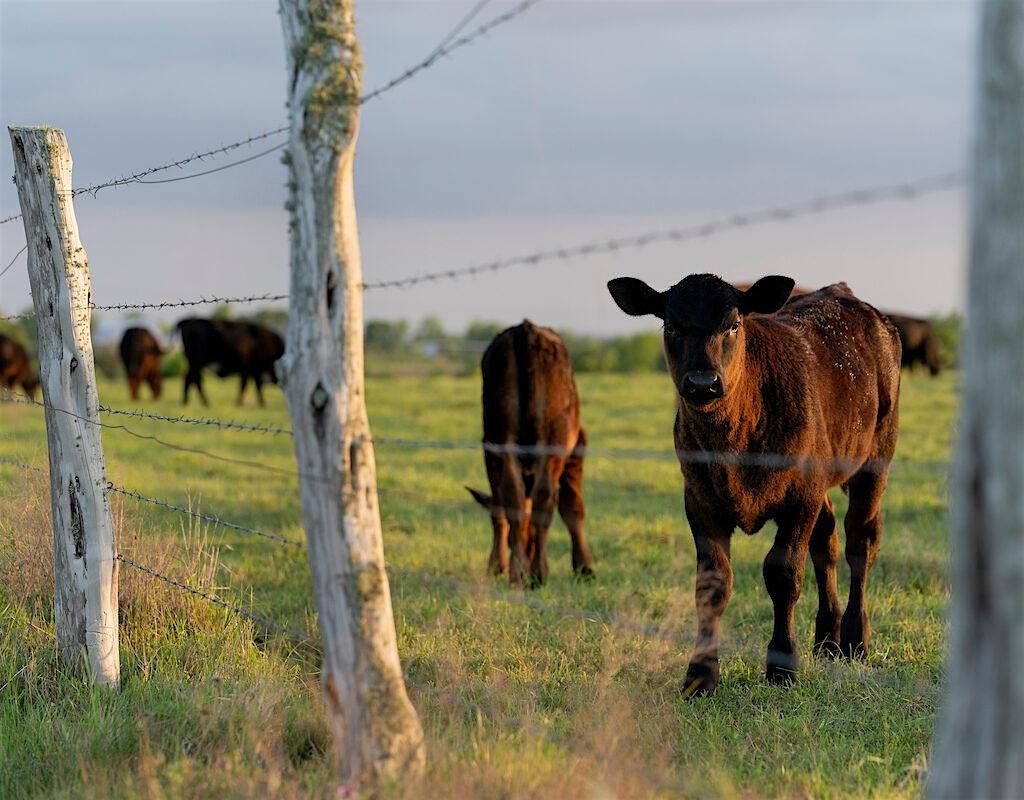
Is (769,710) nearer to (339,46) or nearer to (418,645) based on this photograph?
(418,645)

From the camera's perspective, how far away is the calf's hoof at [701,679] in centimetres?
530

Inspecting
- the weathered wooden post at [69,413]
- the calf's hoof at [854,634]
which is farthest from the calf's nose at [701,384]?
the weathered wooden post at [69,413]

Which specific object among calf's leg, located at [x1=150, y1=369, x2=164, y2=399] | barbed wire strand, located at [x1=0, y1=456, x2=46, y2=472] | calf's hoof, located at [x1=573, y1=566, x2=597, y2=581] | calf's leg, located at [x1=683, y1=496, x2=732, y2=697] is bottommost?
calf's hoof, located at [x1=573, y1=566, x2=597, y2=581]

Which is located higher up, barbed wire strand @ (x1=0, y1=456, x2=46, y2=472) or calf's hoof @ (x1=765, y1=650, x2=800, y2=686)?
barbed wire strand @ (x1=0, y1=456, x2=46, y2=472)

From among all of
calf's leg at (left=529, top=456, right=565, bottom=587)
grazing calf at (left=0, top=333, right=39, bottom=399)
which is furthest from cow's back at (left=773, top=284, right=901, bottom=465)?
grazing calf at (left=0, top=333, right=39, bottom=399)

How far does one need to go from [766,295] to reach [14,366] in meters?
25.0

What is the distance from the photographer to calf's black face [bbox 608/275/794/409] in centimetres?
518

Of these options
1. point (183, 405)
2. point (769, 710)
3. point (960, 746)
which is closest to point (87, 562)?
point (769, 710)

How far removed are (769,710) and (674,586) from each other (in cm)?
259

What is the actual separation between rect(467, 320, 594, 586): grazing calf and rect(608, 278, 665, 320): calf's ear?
9.25 feet

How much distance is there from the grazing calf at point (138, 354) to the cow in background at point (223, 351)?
81 cm

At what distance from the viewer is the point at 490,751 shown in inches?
148

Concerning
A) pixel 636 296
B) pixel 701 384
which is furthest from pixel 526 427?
pixel 701 384

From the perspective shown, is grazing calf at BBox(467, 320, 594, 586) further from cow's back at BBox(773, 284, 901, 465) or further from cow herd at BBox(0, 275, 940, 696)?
cow's back at BBox(773, 284, 901, 465)
